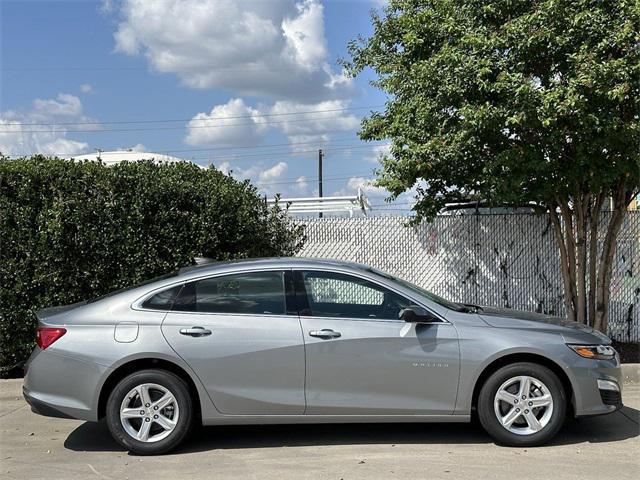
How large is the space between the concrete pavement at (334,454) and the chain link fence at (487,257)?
4140 millimetres

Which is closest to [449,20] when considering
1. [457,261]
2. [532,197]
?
[532,197]

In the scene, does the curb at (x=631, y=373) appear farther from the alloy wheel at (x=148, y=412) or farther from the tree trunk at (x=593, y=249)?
the alloy wheel at (x=148, y=412)

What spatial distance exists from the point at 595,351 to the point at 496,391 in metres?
0.91

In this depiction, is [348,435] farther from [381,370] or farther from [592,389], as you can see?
[592,389]

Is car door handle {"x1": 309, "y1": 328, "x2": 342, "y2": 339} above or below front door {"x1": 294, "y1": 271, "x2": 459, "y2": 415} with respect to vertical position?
above

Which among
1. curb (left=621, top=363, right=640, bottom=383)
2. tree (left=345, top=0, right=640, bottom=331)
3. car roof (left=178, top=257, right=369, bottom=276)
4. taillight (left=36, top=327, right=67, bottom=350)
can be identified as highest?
tree (left=345, top=0, right=640, bottom=331)

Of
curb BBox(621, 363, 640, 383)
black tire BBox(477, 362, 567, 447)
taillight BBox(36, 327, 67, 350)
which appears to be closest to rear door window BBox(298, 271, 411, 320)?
black tire BBox(477, 362, 567, 447)

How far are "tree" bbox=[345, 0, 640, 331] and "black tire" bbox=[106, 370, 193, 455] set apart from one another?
4.39 m

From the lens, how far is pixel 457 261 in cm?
1034

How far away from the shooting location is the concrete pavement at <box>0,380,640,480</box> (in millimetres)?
4594

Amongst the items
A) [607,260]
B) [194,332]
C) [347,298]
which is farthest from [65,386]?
[607,260]

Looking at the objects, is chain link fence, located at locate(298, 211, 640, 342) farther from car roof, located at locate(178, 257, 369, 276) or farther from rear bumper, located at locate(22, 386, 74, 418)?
rear bumper, located at locate(22, 386, 74, 418)

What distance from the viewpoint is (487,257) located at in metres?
10.2

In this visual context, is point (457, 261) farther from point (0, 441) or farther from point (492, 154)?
point (0, 441)
